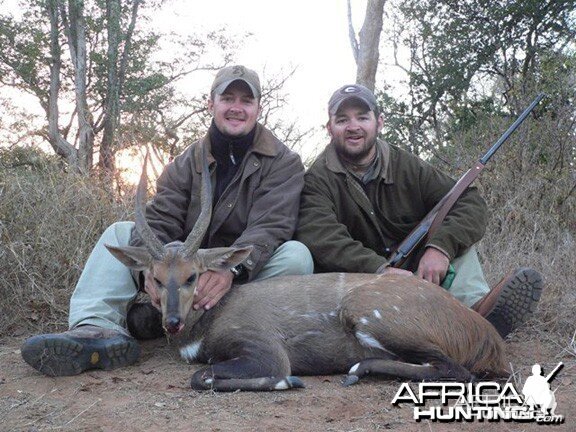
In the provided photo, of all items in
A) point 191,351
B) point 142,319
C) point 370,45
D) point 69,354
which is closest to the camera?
point 69,354

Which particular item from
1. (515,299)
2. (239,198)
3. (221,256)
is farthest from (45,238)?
(515,299)

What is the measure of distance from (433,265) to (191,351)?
5.75 feet

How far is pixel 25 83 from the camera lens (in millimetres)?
17328

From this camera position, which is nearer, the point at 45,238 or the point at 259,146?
the point at 259,146

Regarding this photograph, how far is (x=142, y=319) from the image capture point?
4910 mm

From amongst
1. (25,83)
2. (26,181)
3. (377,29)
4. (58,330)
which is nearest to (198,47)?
(25,83)

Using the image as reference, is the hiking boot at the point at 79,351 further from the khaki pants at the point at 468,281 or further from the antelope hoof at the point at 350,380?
the khaki pants at the point at 468,281

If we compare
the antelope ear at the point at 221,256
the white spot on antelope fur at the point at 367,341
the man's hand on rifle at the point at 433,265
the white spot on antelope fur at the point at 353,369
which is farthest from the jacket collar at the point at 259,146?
the white spot on antelope fur at the point at 353,369

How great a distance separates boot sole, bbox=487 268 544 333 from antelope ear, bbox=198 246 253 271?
1.68m

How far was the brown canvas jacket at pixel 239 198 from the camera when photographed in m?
4.99

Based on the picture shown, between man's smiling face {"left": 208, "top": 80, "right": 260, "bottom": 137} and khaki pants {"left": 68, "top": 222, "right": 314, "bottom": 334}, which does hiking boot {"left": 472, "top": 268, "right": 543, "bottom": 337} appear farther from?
man's smiling face {"left": 208, "top": 80, "right": 260, "bottom": 137}

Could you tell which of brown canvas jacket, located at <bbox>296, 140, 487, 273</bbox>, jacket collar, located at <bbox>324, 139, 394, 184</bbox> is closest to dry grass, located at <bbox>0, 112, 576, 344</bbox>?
brown canvas jacket, located at <bbox>296, 140, 487, 273</bbox>

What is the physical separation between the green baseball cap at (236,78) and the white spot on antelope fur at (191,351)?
1884 mm

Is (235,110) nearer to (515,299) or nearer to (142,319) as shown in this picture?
(142,319)
